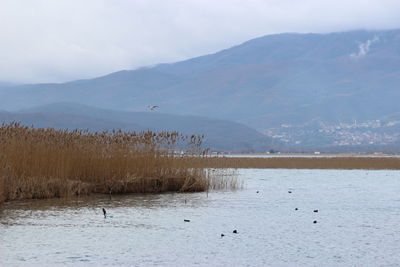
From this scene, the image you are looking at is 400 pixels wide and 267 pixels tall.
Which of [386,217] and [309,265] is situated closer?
[309,265]

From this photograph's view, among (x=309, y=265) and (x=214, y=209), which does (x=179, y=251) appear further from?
(x=214, y=209)

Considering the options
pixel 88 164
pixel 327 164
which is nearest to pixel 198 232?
pixel 88 164

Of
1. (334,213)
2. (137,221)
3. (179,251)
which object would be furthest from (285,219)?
(179,251)

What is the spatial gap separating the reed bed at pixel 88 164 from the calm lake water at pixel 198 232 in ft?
3.14

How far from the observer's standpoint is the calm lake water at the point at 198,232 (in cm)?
1795

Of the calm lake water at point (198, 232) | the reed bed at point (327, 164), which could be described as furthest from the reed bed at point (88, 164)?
the reed bed at point (327, 164)

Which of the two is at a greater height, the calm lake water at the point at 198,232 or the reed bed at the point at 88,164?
the reed bed at the point at 88,164

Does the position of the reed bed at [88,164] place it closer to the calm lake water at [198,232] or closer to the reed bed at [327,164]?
the calm lake water at [198,232]

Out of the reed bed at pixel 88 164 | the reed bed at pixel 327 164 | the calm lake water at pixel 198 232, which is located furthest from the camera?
the reed bed at pixel 327 164

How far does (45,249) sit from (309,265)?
21.0 ft

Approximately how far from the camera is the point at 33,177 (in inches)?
1142

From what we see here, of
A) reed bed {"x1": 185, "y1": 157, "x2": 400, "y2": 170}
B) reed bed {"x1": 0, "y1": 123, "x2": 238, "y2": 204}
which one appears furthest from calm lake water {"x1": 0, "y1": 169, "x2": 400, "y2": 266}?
reed bed {"x1": 185, "y1": 157, "x2": 400, "y2": 170}

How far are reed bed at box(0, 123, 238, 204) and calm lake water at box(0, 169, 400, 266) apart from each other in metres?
0.96

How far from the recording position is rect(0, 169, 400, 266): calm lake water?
1795cm
